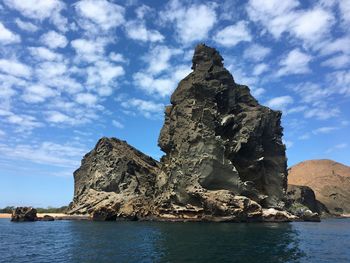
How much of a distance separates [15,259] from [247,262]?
22.1 meters

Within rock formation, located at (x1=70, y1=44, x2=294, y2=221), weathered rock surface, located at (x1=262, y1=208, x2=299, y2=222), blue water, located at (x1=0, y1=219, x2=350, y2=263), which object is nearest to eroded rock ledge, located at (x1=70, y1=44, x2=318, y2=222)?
rock formation, located at (x1=70, y1=44, x2=294, y2=221)

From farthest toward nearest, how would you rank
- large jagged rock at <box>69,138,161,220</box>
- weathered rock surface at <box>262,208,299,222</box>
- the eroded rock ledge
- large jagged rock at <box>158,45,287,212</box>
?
large jagged rock at <box>69,138,161,220</box>
large jagged rock at <box>158,45,287,212</box>
weathered rock surface at <box>262,208,299,222</box>
the eroded rock ledge

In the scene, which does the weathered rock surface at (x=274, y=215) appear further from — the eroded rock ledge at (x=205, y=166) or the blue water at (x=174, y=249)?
the blue water at (x=174, y=249)

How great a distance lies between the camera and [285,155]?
118250mm

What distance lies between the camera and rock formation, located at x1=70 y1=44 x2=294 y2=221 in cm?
9588

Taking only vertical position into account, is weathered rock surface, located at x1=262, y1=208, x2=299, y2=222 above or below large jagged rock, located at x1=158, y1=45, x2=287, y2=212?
below

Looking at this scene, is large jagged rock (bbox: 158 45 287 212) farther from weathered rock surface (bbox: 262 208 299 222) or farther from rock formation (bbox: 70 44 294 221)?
weathered rock surface (bbox: 262 208 299 222)

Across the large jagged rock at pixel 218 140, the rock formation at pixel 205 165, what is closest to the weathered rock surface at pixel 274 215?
the rock formation at pixel 205 165

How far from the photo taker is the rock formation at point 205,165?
315 ft

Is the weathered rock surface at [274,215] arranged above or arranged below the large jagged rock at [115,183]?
below

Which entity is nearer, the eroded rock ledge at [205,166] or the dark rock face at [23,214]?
the eroded rock ledge at [205,166]

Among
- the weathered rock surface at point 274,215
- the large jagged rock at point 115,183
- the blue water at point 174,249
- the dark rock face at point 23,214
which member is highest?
the large jagged rock at point 115,183

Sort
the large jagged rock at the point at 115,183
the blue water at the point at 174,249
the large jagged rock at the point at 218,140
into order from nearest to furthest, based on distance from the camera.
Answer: the blue water at the point at 174,249
the large jagged rock at the point at 218,140
the large jagged rock at the point at 115,183

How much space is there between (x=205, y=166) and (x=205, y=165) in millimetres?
248
